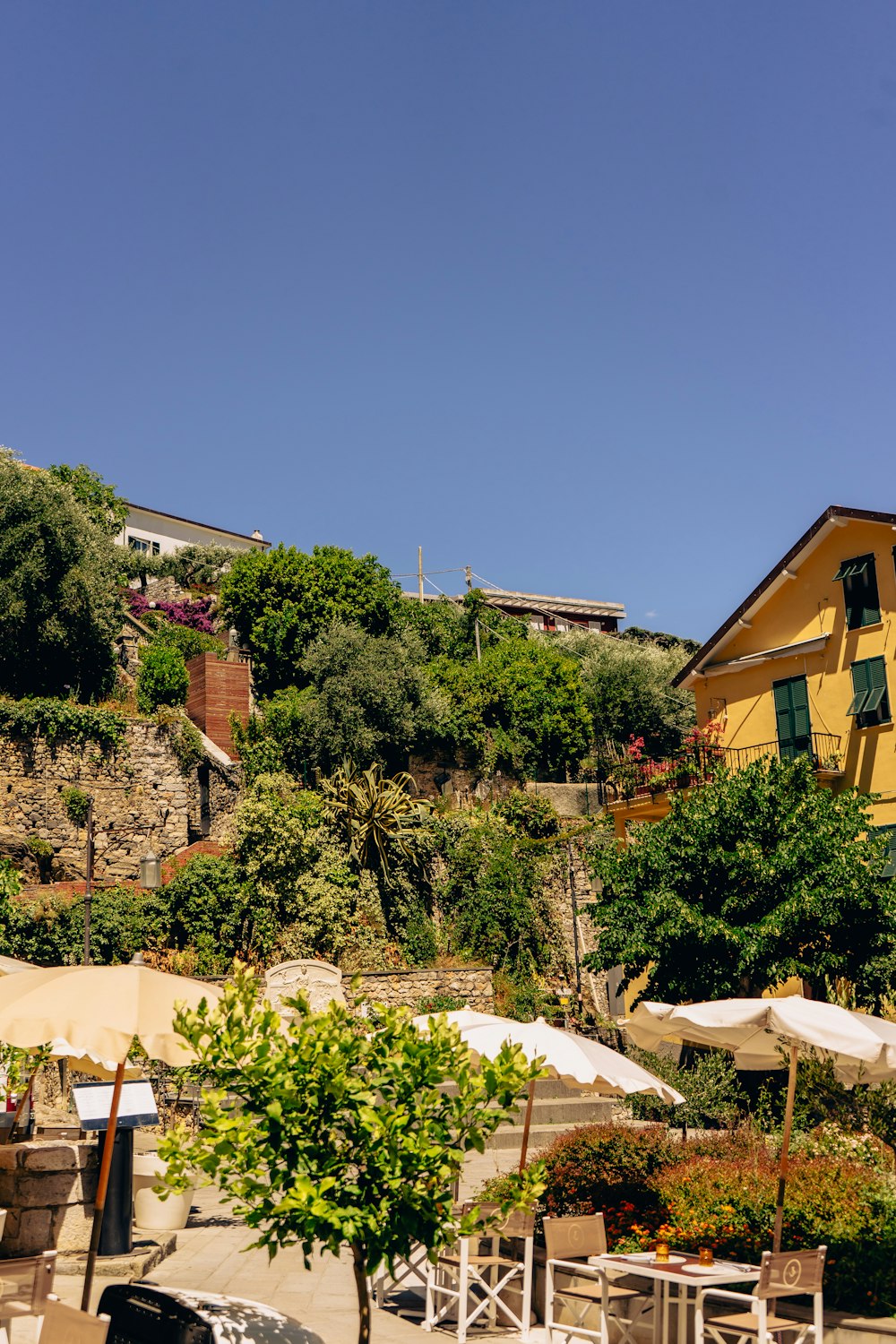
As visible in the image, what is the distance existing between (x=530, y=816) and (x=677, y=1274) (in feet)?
72.2

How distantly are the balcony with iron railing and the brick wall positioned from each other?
10567mm

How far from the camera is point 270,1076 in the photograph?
199 inches

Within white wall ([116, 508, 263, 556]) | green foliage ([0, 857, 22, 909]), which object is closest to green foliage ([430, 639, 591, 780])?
green foliage ([0, 857, 22, 909])

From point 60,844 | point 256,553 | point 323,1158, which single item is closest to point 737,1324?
point 323,1158

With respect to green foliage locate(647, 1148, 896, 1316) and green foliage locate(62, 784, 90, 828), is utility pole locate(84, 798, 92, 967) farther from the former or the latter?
green foliage locate(647, 1148, 896, 1316)

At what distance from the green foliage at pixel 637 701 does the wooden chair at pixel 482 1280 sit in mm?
27034

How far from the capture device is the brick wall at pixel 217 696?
98.0ft

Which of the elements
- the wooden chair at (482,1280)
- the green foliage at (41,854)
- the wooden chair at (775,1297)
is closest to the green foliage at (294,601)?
the green foliage at (41,854)

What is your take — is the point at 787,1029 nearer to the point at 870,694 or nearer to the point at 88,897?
the point at 870,694

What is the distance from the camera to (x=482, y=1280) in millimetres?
8836

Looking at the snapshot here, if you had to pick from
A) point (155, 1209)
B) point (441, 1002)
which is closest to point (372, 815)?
point (441, 1002)

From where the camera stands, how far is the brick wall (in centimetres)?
2988

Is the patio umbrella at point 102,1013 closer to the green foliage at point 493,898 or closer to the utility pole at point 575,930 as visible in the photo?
the green foliage at point 493,898

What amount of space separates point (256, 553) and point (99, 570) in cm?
826
